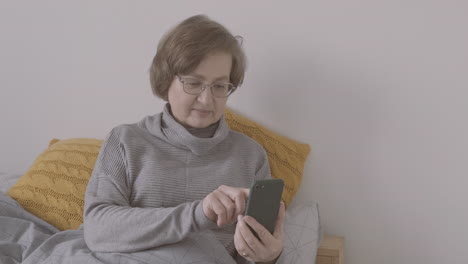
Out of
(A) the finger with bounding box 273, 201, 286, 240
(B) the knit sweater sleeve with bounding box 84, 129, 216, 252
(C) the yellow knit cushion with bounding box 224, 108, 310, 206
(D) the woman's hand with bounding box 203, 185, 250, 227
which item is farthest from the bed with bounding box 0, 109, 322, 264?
(D) the woman's hand with bounding box 203, 185, 250, 227

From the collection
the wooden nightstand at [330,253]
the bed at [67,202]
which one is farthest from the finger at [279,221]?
the wooden nightstand at [330,253]

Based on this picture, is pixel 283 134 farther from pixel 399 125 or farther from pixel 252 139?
pixel 399 125

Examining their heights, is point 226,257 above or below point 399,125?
below

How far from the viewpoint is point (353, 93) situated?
189 cm

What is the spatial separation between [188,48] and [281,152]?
0.48 metres

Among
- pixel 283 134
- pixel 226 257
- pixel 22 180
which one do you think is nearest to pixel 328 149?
pixel 283 134

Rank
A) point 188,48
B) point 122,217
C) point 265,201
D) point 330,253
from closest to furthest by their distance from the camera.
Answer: point 265,201, point 122,217, point 188,48, point 330,253

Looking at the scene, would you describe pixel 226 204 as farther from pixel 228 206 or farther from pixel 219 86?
pixel 219 86

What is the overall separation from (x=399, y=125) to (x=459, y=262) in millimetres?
440

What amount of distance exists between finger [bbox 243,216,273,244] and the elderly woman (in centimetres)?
17

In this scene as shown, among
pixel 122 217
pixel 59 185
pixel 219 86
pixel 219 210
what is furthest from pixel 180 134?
pixel 59 185

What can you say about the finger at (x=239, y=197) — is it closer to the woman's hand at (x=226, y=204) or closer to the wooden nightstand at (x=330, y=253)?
the woman's hand at (x=226, y=204)

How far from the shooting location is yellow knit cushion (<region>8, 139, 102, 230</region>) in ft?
6.18

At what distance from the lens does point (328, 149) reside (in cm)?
195
